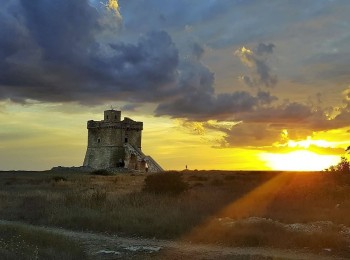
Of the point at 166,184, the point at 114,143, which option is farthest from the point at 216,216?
the point at 114,143

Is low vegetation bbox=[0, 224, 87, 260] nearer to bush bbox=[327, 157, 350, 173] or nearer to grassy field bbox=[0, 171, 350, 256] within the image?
grassy field bbox=[0, 171, 350, 256]

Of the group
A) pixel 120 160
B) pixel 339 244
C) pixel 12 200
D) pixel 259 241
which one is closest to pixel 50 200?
pixel 12 200

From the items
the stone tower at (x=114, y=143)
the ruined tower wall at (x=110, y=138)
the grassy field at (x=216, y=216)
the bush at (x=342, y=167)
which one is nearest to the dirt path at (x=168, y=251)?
the grassy field at (x=216, y=216)

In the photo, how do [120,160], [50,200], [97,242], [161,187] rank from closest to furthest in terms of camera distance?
[97,242]
[50,200]
[161,187]
[120,160]

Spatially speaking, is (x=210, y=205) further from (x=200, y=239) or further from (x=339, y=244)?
(x=339, y=244)

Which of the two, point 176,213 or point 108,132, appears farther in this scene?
point 108,132

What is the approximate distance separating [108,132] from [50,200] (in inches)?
2586

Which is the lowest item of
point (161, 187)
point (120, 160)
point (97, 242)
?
point (97, 242)

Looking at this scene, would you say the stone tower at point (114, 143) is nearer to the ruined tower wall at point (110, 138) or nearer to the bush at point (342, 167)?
the ruined tower wall at point (110, 138)

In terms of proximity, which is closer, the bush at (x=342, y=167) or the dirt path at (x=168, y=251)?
the dirt path at (x=168, y=251)

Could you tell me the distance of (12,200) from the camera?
29.0 metres

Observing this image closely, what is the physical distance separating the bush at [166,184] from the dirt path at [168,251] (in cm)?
1366

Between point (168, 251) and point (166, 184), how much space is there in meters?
16.7

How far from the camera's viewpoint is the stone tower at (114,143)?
89812 mm
